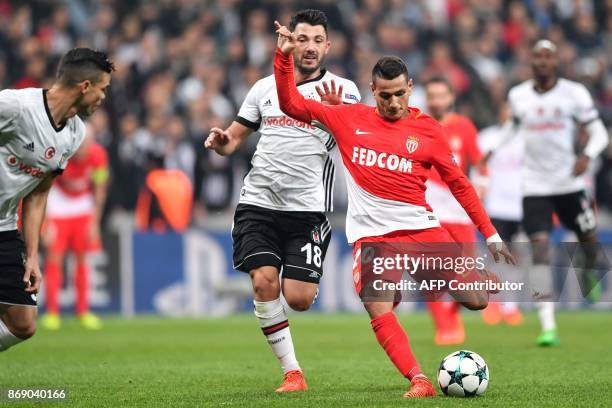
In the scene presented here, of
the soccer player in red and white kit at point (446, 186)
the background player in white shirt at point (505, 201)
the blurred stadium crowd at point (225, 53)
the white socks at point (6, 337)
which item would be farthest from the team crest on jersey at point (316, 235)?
the blurred stadium crowd at point (225, 53)

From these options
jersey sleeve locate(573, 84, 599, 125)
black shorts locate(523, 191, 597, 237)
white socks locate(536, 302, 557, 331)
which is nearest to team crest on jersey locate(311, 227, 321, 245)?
white socks locate(536, 302, 557, 331)

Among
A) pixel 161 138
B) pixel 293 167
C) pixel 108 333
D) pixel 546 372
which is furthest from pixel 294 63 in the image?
pixel 161 138

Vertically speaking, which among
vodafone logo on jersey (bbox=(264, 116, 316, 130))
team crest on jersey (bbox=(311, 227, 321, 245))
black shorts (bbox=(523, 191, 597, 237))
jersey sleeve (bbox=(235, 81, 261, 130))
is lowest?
team crest on jersey (bbox=(311, 227, 321, 245))

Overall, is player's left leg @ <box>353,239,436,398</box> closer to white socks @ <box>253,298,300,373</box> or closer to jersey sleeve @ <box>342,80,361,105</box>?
white socks @ <box>253,298,300,373</box>

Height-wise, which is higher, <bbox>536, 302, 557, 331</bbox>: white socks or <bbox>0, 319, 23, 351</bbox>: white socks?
<bbox>0, 319, 23, 351</bbox>: white socks

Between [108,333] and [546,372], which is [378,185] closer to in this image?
[546,372]

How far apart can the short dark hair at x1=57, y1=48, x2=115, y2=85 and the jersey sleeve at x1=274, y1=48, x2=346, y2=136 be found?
3.88 ft

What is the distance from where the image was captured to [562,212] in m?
12.1

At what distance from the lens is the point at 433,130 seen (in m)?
7.85

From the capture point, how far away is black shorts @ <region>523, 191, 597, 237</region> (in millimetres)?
11891

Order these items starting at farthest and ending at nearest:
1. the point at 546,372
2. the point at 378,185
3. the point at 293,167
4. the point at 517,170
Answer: the point at 517,170 → the point at 546,372 → the point at 293,167 → the point at 378,185

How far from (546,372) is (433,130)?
8.34ft

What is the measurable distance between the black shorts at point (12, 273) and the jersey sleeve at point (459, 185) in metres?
2.93

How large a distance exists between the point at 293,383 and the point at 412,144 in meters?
1.93
